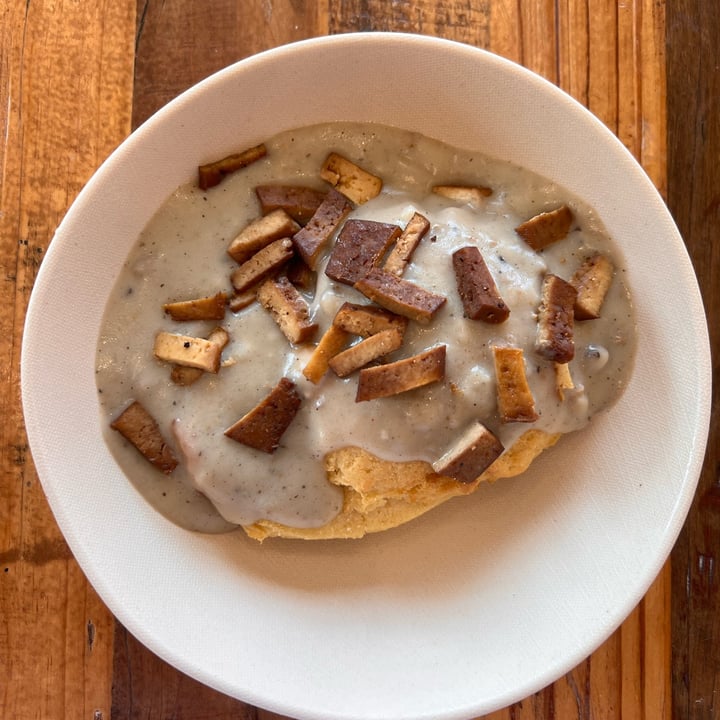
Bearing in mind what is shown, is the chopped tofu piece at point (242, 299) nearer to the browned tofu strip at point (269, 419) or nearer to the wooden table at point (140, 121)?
the browned tofu strip at point (269, 419)

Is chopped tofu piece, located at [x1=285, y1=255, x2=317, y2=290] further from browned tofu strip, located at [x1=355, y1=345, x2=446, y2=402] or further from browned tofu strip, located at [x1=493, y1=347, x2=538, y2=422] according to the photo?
browned tofu strip, located at [x1=493, y1=347, x2=538, y2=422]

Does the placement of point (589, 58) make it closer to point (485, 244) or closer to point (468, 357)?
point (485, 244)

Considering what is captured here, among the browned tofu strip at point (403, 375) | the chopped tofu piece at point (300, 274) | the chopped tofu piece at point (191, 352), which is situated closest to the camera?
the browned tofu strip at point (403, 375)

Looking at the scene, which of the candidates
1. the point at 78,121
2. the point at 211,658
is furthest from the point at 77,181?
the point at 211,658

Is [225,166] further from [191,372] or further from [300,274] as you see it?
[191,372]

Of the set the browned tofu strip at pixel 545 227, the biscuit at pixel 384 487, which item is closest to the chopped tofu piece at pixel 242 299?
the biscuit at pixel 384 487

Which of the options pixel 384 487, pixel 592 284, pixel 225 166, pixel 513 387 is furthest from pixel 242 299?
pixel 592 284

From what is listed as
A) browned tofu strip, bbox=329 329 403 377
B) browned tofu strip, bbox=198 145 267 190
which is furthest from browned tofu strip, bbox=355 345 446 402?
browned tofu strip, bbox=198 145 267 190
